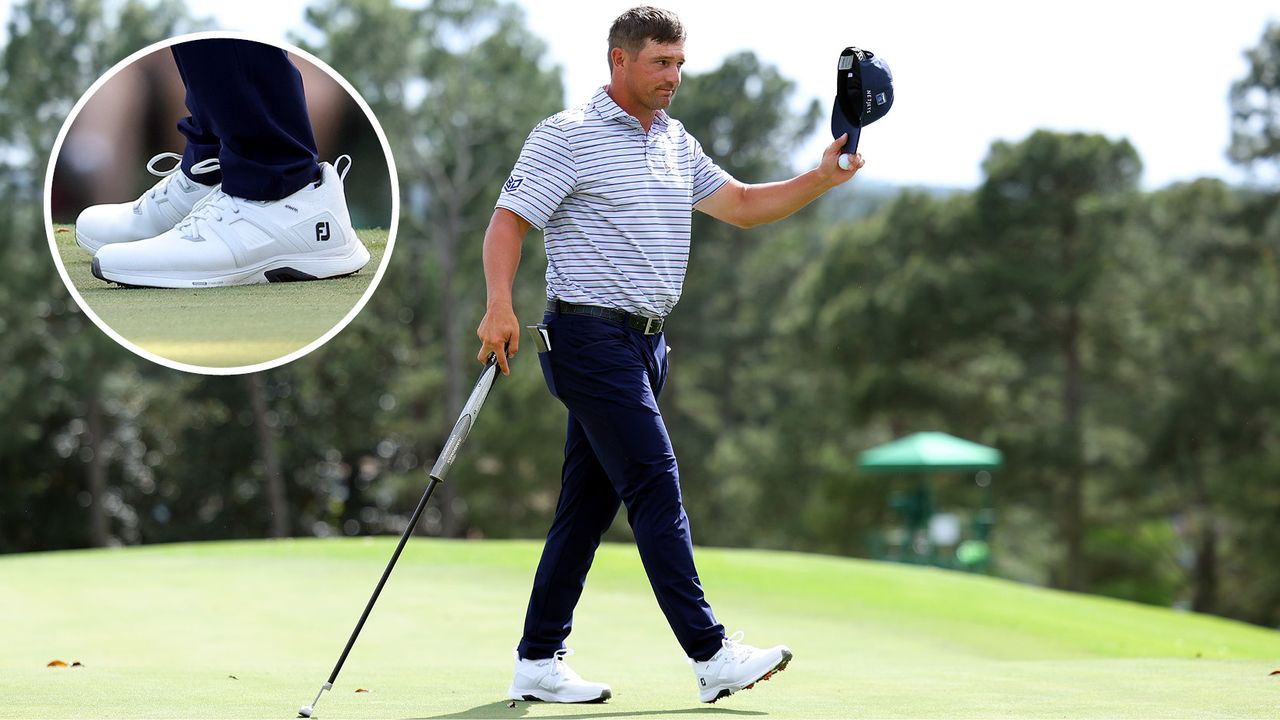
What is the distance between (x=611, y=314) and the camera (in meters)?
4.08

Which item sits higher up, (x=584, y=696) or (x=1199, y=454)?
(x=584, y=696)

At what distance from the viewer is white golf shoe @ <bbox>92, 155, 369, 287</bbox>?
384cm

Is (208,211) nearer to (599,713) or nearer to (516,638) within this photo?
(599,713)

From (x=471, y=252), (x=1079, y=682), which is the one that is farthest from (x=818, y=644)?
(x=471, y=252)

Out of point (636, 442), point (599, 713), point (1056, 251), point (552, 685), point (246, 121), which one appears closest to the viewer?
point (599, 713)

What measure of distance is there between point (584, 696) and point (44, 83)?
26666mm

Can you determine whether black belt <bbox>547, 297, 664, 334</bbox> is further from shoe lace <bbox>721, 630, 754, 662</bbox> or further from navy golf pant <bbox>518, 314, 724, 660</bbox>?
shoe lace <bbox>721, 630, 754, 662</bbox>

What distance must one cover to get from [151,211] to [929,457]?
766 inches

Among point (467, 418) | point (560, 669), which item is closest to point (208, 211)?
point (467, 418)

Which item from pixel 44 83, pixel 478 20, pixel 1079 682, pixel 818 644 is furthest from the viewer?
pixel 478 20

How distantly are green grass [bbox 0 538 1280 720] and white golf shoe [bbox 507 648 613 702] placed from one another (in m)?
0.08

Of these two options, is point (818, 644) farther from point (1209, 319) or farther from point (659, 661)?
point (1209, 319)

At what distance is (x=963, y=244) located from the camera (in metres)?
30.8

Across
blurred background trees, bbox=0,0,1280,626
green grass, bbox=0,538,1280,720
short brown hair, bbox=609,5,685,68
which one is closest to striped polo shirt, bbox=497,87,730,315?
short brown hair, bbox=609,5,685,68
